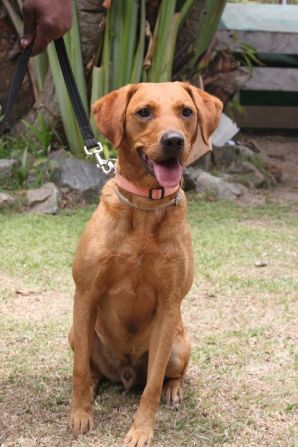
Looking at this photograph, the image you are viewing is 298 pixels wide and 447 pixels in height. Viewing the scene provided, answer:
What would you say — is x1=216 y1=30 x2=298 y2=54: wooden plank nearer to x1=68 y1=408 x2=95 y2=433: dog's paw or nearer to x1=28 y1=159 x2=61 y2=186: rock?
x1=28 y1=159 x2=61 y2=186: rock

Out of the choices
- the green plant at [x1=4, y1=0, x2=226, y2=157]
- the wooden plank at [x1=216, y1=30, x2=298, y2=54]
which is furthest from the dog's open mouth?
the wooden plank at [x1=216, y1=30, x2=298, y2=54]

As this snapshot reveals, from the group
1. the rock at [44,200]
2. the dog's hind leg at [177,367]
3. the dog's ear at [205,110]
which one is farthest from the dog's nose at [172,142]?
the rock at [44,200]

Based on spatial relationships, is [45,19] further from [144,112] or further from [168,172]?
[168,172]

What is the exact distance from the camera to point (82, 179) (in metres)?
8.30

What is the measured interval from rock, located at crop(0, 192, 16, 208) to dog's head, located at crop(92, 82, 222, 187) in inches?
184

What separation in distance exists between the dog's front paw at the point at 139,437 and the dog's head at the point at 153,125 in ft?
3.60

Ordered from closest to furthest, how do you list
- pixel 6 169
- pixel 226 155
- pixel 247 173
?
pixel 6 169 < pixel 247 173 < pixel 226 155

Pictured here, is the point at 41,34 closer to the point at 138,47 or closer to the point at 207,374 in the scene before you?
the point at 207,374

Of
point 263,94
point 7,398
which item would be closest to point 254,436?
point 7,398

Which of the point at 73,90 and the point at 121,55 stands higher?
the point at 73,90

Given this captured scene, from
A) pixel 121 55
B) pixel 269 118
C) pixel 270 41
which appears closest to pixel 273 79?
pixel 270 41

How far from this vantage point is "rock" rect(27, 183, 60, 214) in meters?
7.86

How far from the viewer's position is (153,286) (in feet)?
11.1

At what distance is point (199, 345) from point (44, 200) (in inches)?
153
